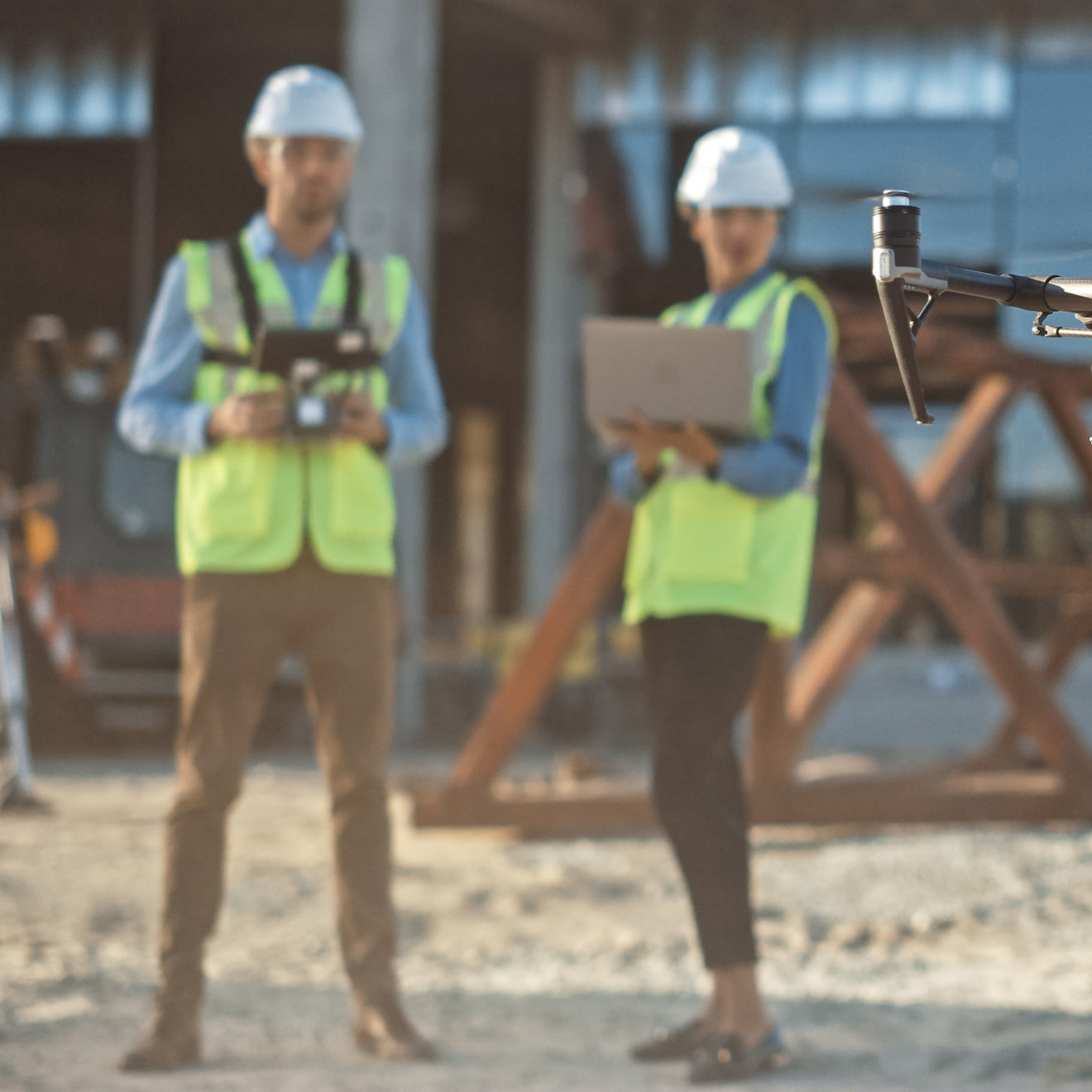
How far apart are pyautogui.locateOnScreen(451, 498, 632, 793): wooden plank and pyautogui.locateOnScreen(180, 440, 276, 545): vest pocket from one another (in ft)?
7.18

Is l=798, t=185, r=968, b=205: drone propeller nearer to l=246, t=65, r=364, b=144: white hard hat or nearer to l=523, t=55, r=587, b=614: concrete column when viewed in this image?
l=246, t=65, r=364, b=144: white hard hat

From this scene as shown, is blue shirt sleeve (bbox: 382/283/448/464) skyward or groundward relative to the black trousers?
skyward

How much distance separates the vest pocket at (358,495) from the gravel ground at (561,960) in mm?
1054

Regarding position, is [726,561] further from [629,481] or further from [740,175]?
[740,175]

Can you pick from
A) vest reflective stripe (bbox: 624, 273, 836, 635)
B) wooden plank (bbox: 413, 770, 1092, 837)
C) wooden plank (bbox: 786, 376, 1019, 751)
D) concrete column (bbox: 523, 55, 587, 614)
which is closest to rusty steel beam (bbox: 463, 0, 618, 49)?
concrete column (bbox: 523, 55, 587, 614)

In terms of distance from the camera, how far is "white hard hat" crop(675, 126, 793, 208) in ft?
11.9

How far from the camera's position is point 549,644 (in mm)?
5930

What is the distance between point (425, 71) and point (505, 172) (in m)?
7.30

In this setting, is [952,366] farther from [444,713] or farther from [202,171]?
[202,171]

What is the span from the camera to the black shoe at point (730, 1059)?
343 cm

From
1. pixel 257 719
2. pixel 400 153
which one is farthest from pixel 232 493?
pixel 400 153

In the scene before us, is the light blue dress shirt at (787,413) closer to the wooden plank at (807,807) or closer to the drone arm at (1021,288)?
the drone arm at (1021,288)

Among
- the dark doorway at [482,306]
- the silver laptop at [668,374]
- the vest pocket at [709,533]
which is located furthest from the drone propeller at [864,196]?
the dark doorway at [482,306]

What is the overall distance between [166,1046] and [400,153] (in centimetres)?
958
